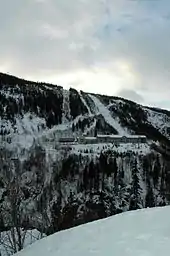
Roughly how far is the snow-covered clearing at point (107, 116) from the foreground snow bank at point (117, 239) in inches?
4498

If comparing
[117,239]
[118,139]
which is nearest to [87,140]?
[118,139]

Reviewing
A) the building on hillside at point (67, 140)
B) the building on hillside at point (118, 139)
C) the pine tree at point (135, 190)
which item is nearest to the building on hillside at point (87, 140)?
the building on hillside at point (67, 140)

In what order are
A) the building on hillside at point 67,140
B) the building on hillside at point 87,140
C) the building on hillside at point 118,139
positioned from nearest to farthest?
the building on hillside at point 67,140 < the building on hillside at point 87,140 < the building on hillside at point 118,139

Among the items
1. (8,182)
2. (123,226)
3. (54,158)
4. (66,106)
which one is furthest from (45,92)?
(123,226)

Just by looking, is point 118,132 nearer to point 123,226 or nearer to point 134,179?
point 134,179

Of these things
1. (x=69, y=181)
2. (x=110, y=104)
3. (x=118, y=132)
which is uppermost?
(x=110, y=104)

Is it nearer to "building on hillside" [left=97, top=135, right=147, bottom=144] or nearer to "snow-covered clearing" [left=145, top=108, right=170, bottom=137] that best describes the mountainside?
"snow-covered clearing" [left=145, top=108, right=170, bottom=137]

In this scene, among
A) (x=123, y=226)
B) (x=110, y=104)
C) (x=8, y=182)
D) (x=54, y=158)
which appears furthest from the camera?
(x=110, y=104)

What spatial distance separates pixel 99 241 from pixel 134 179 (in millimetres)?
69904

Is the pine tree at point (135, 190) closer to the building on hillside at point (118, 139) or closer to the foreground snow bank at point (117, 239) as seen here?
the building on hillside at point (118, 139)

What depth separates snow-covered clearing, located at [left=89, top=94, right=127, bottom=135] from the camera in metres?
128

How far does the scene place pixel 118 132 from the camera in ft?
408

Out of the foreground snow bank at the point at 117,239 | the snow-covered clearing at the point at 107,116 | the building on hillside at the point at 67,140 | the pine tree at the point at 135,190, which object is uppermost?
the snow-covered clearing at the point at 107,116

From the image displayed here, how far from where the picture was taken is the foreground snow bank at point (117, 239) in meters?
7.25
